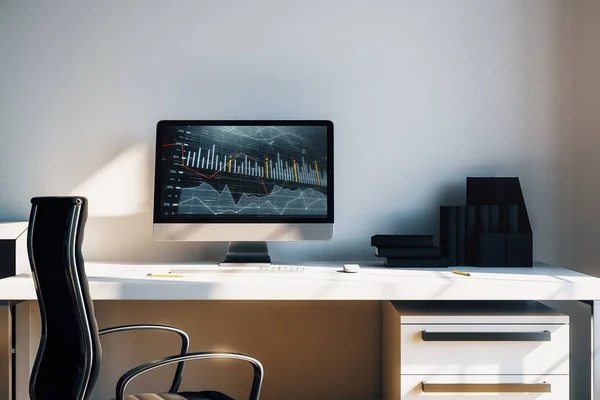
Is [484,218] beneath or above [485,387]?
above

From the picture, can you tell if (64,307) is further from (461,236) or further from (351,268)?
(461,236)

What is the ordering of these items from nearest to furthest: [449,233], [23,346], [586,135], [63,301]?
[63,301] < [23,346] < [449,233] < [586,135]

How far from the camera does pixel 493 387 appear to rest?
1.92 metres

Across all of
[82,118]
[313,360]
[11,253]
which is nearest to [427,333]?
[313,360]

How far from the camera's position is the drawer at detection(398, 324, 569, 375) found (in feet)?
6.31

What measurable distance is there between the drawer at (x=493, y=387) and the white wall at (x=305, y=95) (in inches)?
34.7

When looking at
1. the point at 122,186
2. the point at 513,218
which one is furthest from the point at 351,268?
the point at 122,186

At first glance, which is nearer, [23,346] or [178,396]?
[178,396]

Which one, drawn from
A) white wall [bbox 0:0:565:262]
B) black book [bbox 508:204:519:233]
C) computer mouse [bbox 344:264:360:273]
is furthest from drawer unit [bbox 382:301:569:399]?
white wall [bbox 0:0:565:262]

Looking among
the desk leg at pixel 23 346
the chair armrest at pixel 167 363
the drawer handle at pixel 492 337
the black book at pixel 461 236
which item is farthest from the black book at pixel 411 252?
the desk leg at pixel 23 346

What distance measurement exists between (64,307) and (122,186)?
130 cm

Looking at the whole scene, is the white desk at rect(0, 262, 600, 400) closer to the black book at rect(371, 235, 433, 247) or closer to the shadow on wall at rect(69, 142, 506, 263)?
the black book at rect(371, 235, 433, 247)

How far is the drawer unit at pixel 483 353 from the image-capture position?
1923 mm

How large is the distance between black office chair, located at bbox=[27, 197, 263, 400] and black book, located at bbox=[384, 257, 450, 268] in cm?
117
